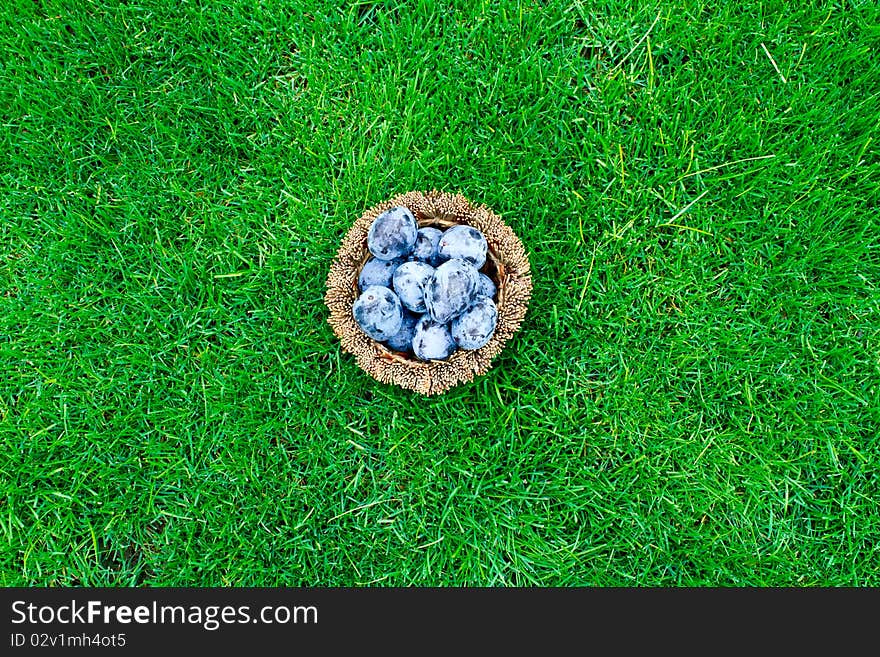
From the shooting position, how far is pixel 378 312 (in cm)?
159

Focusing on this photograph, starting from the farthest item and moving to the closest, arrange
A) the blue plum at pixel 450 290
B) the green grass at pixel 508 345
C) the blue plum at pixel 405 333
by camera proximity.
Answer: the green grass at pixel 508 345, the blue plum at pixel 405 333, the blue plum at pixel 450 290

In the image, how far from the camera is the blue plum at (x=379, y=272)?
5.58 ft

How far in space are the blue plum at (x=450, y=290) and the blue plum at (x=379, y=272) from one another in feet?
0.51

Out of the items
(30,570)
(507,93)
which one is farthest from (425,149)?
(30,570)

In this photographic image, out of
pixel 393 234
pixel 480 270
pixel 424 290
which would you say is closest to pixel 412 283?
pixel 424 290

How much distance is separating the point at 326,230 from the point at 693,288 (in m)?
1.28

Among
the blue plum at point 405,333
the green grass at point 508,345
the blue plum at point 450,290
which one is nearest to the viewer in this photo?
the blue plum at point 450,290

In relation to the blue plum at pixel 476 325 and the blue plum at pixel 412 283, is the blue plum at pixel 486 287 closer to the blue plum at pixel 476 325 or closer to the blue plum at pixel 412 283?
the blue plum at pixel 476 325

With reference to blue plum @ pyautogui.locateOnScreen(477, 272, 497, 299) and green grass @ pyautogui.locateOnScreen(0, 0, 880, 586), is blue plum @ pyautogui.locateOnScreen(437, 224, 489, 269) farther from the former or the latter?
green grass @ pyautogui.locateOnScreen(0, 0, 880, 586)

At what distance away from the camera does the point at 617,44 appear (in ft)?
6.95

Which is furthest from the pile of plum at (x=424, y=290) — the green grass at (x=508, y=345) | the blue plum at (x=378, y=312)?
the green grass at (x=508, y=345)

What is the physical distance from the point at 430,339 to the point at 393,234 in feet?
1.01

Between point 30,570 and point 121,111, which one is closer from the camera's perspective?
point 30,570

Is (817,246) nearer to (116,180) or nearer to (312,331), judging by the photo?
(312,331)
